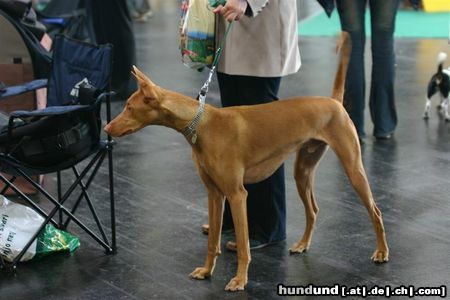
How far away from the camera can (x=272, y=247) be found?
438 cm

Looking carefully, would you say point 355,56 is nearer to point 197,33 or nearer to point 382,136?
point 382,136

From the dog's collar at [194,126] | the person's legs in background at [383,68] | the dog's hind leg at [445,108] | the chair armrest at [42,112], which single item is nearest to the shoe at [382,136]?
the person's legs in background at [383,68]

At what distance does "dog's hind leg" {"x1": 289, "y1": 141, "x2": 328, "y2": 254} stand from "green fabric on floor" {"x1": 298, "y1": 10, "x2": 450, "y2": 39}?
6296 millimetres

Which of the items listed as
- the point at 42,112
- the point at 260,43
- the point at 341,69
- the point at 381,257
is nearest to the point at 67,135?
the point at 42,112

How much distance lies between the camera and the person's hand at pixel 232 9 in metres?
3.80

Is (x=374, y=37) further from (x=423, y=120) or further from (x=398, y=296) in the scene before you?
(x=398, y=296)

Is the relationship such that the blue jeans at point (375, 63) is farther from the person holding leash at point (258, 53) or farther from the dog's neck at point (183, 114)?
the dog's neck at point (183, 114)

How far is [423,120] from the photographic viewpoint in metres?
6.86

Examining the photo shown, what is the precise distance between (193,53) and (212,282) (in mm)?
1012

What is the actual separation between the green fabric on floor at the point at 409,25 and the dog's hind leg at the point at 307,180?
6296 millimetres

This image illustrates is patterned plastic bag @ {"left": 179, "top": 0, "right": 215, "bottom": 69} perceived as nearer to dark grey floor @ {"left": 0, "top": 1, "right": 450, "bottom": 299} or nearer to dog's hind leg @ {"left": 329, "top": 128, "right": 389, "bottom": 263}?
dog's hind leg @ {"left": 329, "top": 128, "right": 389, "bottom": 263}

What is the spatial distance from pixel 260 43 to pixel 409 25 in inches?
301

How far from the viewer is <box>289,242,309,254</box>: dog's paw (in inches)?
169

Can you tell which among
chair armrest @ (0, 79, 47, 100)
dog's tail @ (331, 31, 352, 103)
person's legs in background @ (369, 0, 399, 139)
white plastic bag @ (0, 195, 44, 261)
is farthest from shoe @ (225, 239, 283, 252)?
person's legs in background @ (369, 0, 399, 139)
